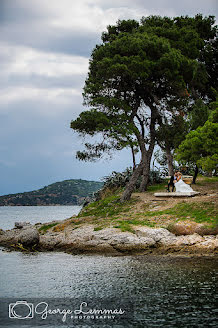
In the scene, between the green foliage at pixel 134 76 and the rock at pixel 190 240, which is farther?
the green foliage at pixel 134 76

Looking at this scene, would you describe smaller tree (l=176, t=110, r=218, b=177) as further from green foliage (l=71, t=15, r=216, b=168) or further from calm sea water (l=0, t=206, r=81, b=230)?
calm sea water (l=0, t=206, r=81, b=230)

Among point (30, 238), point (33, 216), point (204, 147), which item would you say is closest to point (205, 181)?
point (204, 147)

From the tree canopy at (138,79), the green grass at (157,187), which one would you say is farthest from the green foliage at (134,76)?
the green grass at (157,187)

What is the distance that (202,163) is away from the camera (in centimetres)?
2312

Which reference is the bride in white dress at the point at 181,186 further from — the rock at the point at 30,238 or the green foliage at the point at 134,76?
Result: the rock at the point at 30,238

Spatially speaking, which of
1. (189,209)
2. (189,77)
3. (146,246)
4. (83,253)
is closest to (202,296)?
(146,246)

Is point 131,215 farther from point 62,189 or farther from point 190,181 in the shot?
point 62,189

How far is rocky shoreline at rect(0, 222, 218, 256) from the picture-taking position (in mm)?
16750

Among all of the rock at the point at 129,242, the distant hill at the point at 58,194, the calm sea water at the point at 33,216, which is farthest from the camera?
the distant hill at the point at 58,194

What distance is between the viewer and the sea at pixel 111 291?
8.56 metres

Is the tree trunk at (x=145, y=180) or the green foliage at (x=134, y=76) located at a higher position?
the green foliage at (x=134, y=76)

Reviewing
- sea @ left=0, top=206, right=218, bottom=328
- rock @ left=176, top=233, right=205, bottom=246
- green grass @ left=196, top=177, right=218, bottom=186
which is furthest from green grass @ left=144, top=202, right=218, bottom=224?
green grass @ left=196, top=177, right=218, bottom=186

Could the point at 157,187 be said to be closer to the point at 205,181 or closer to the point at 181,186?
the point at 181,186

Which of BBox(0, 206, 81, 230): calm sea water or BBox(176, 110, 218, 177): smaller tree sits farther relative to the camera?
BBox(0, 206, 81, 230): calm sea water
